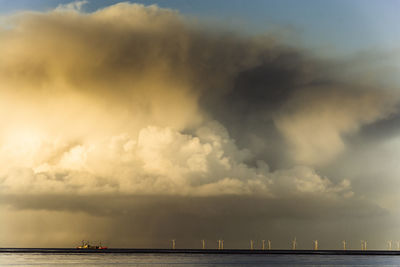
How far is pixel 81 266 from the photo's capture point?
18612cm

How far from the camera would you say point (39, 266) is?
187 meters

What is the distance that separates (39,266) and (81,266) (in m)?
12.6

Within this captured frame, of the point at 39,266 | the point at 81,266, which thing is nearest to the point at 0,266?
the point at 39,266

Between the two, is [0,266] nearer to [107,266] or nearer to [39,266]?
[39,266]

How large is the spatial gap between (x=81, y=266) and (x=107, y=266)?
49.6 feet

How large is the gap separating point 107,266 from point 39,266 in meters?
22.4

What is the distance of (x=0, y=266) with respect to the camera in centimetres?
19288

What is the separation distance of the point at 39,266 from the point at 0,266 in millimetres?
14539

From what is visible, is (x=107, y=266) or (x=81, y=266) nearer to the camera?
(x=81, y=266)

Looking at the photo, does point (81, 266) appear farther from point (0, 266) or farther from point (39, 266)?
point (0, 266)

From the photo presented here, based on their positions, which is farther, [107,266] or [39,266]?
[107,266]

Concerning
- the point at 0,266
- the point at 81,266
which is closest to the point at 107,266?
the point at 81,266
